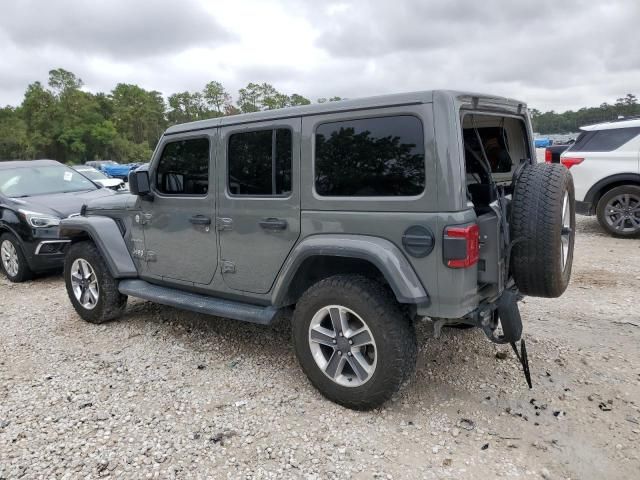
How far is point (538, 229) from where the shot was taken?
2.87m

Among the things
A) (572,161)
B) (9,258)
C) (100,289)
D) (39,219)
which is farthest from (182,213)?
(572,161)

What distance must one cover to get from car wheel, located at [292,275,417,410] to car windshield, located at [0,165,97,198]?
221 inches

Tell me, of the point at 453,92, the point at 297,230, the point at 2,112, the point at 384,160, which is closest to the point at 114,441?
the point at 297,230

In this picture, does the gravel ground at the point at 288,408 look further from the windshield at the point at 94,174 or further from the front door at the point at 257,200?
the windshield at the point at 94,174

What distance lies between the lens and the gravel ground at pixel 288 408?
8.61ft

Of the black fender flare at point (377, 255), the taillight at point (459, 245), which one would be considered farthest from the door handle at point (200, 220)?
the taillight at point (459, 245)

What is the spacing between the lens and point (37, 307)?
5.50 metres

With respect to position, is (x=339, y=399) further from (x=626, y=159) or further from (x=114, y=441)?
(x=626, y=159)

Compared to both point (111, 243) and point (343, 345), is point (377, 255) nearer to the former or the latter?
point (343, 345)

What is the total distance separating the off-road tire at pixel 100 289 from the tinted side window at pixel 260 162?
1.77 meters

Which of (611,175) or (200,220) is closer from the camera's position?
(200,220)

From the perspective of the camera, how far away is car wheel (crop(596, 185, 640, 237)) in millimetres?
7754

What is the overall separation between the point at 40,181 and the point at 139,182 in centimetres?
414

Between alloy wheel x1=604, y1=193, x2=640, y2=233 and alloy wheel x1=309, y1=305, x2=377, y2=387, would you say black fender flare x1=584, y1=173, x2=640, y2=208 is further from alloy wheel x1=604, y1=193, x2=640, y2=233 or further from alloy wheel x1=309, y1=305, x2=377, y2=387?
alloy wheel x1=309, y1=305, x2=377, y2=387
